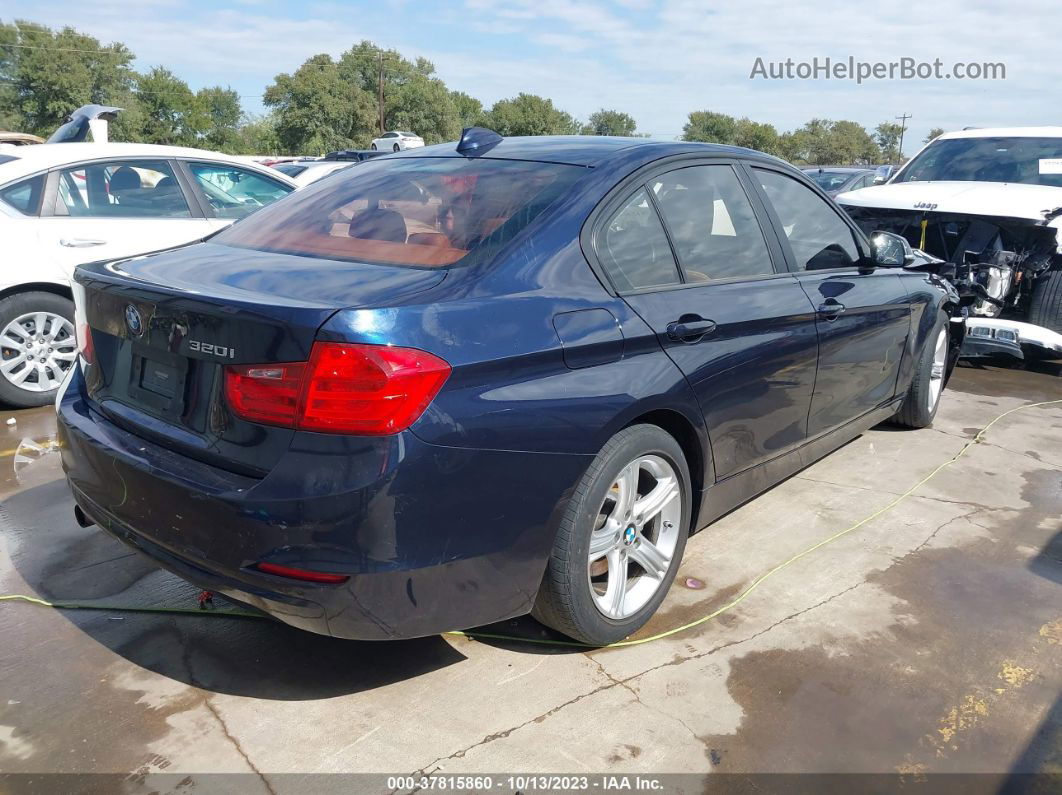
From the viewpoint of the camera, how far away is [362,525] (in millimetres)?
2197

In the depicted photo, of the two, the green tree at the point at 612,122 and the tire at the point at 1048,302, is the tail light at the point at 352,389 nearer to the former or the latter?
the tire at the point at 1048,302

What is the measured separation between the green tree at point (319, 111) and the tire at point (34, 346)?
6877 cm

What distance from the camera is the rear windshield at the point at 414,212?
275cm

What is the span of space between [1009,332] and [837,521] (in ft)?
12.1

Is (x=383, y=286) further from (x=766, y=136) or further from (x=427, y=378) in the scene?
(x=766, y=136)

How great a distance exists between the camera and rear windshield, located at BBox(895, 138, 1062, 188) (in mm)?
7809

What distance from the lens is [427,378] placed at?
7.38ft

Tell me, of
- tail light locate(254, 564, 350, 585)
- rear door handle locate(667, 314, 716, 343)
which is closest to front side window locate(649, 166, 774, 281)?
rear door handle locate(667, 314, 716, 343)

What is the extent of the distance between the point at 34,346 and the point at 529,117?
85.5 metres

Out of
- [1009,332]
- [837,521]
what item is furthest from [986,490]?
[1009,332]

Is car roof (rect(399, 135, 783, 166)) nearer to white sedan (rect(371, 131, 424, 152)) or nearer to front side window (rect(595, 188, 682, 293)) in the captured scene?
front side window (rect(595, 188, 682, 293))

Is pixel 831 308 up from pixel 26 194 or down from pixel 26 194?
down

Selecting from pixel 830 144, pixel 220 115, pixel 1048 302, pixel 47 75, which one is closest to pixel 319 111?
pixel 47 75

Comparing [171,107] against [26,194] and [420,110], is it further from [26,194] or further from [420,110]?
[26,194]
